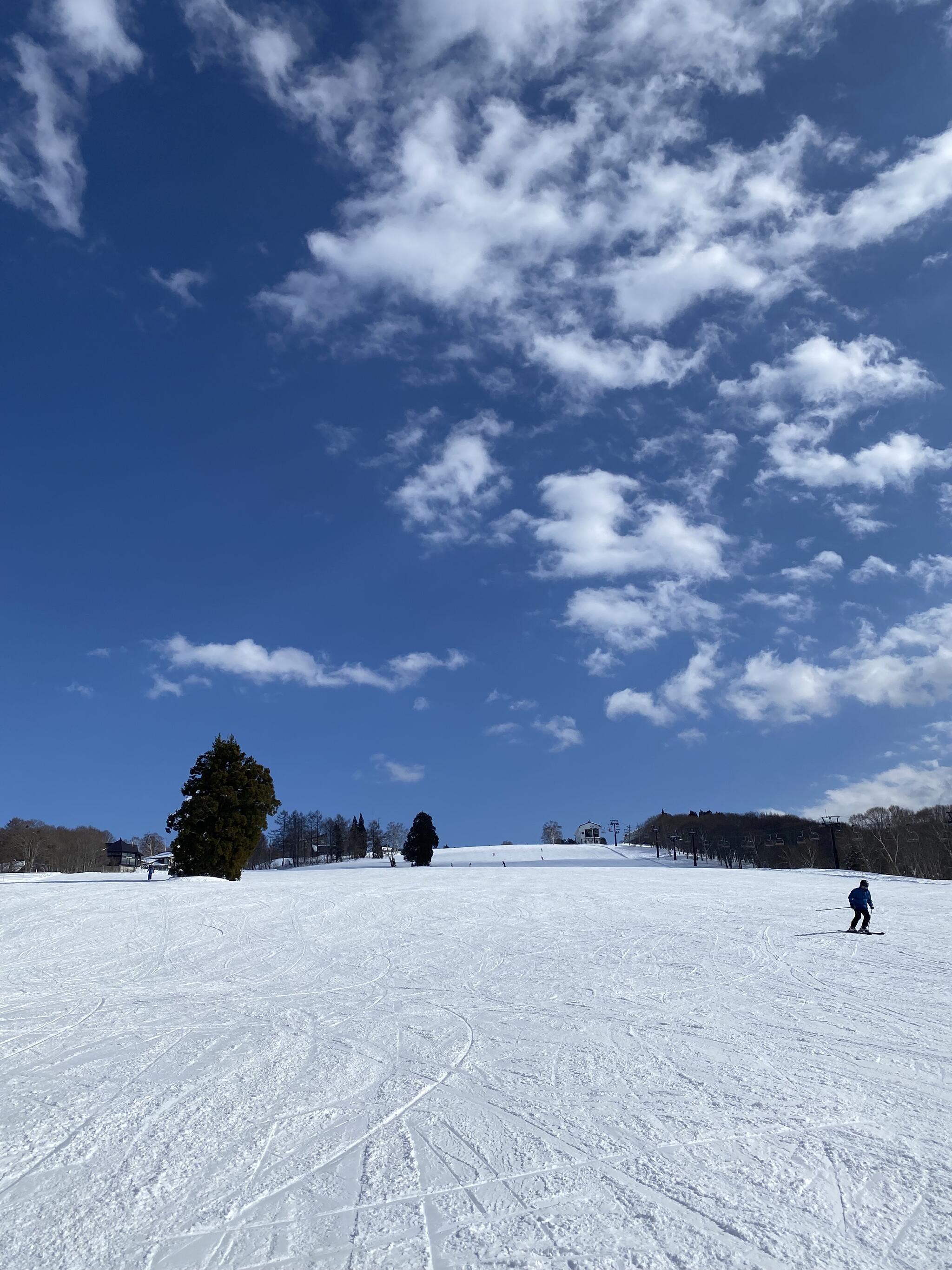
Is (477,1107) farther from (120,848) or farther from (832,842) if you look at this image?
(120,848)

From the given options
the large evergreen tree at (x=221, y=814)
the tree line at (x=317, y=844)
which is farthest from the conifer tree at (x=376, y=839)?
the large evergreen tree at (x=221, y=814)

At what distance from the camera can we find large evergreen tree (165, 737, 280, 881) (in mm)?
40656

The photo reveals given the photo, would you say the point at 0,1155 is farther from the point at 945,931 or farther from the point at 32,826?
the point at 32,826

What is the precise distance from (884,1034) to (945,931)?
1437 centimetres

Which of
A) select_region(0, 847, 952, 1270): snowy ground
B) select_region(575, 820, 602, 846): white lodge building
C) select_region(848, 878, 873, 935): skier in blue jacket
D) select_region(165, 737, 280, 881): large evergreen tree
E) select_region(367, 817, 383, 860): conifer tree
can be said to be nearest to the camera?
select_region(0, 847, 952, 1270): snowy ground

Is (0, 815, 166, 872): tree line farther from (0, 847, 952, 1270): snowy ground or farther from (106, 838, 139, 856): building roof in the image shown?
(0, 847, 952, 1270): snowy ground

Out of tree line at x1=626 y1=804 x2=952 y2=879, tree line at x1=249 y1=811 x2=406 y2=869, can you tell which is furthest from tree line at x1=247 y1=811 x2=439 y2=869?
tree line at x1=626 y1=804 x2=952 y2=879

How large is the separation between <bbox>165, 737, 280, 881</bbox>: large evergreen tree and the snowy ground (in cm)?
2255

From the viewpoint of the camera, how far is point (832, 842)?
75.9 meters

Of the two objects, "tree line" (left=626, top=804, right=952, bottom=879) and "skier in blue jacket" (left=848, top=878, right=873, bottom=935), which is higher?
"tree line" (left=626, top=804, right=952, bottom=879)

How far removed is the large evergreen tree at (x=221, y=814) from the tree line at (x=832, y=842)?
143ft

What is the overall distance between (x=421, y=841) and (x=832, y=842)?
1640 inches

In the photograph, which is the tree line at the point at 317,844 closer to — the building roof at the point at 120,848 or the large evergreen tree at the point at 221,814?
the building roof at the point at 120,848

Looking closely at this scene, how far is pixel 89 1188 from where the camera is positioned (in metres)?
6.16
